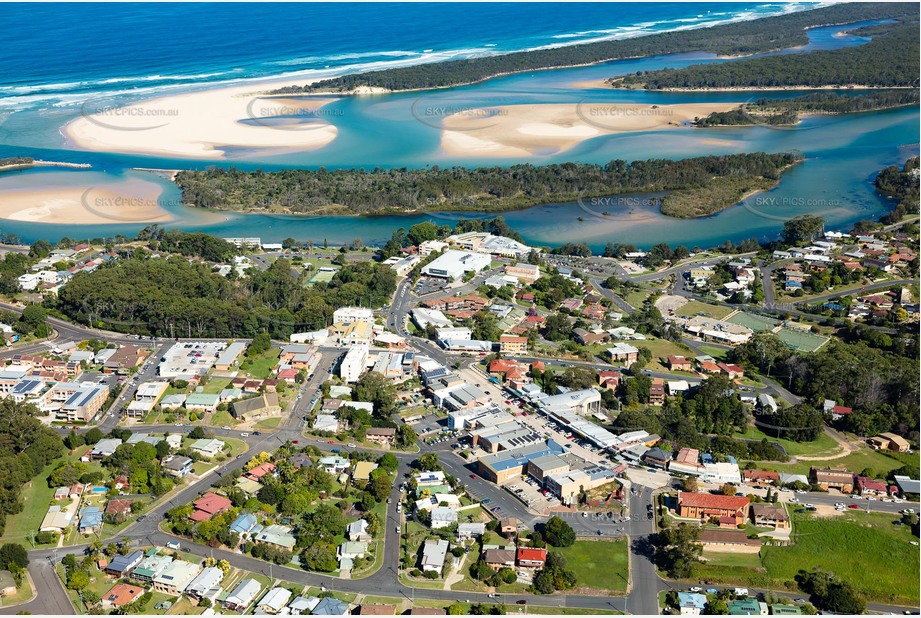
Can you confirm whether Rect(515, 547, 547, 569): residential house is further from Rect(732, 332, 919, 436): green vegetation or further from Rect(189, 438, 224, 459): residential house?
Rect(732, 332, 919, 436): green vegetation

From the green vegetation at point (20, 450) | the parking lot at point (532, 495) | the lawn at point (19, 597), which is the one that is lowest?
the parking lot at point (532, 495)

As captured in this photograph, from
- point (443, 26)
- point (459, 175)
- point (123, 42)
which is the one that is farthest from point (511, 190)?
point (443, 26)

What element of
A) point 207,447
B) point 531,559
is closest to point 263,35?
point 207,447

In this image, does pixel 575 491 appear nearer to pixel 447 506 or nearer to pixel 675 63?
pixel 447 506

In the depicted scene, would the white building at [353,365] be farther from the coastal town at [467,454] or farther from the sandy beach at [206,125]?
the sandy beach at [206,125]

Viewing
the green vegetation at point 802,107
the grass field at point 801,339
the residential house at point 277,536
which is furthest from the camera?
the green vegetation at point 802,107

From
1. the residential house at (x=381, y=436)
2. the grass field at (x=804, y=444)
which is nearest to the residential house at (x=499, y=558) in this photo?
the residential house at (x=381, y=436)
